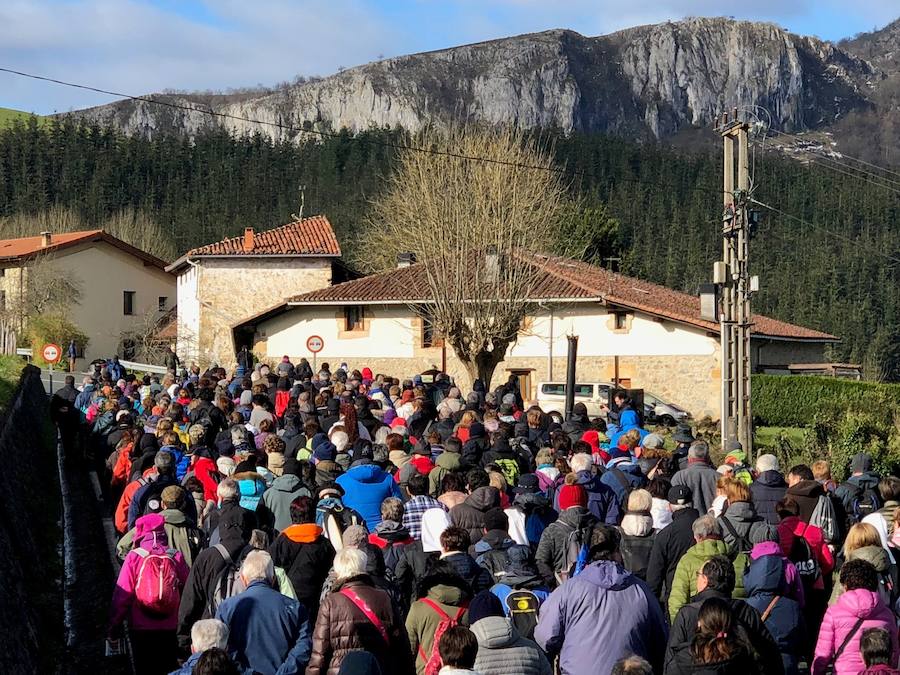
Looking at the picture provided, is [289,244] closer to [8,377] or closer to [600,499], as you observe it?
[8,377]

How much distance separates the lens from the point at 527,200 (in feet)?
137

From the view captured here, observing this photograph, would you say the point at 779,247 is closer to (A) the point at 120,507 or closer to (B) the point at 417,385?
(B) the point at 417,385

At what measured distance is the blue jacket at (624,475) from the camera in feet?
34.6

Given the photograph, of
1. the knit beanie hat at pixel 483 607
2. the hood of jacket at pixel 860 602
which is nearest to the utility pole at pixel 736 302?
the hood of jacket at pixel 860 602

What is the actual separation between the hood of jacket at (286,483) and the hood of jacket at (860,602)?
14.8ft

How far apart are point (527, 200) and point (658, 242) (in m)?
45.4

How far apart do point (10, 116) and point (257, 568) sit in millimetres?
140502

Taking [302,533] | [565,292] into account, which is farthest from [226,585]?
[565,292]

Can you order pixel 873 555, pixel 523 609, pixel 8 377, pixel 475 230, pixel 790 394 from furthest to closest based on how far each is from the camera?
pixel 790 394, pixel 475 230, pixel 8 377, pixel 873 555, pixel 523 609

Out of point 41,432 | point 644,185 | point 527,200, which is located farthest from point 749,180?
point 644,185

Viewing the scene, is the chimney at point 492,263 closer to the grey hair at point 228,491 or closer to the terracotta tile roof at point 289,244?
the terracotta tile roof at point 289,244

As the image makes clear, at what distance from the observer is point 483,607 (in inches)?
248

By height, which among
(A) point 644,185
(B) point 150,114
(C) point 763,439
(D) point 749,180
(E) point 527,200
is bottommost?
(C) point 763,439

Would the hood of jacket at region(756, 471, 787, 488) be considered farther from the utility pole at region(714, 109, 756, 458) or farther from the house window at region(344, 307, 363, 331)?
the house window at region(344, 307, 363, 331)
